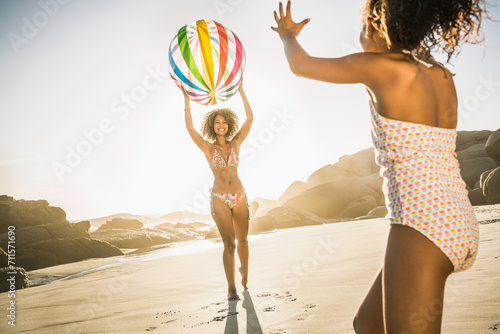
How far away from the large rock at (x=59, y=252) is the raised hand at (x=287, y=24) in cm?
1229

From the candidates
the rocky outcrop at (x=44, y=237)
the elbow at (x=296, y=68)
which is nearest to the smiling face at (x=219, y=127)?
the elbow at (x=296, y=68)

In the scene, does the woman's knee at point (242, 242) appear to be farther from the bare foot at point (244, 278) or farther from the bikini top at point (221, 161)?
the bikini top at point (221, 161)

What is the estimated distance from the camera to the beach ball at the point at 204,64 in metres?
5.14

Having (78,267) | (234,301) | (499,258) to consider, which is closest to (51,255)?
(78,267)

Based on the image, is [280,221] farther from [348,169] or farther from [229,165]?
[348,169]

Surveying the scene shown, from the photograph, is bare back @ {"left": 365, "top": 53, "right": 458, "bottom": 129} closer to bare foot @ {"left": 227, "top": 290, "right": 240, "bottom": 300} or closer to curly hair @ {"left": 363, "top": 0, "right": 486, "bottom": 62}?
curly hair @ {"left": 363, "top": 0, "right": 486, "bottom": 62}

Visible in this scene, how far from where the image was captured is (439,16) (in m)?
→ 1.44

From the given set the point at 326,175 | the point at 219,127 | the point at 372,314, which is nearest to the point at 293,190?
the point at 326,175

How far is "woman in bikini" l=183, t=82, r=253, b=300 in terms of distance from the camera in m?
4.30

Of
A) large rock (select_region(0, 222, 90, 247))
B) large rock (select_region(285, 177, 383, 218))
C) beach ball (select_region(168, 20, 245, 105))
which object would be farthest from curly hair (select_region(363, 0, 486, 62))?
large rock (select_region(285, 177, 383, 218))

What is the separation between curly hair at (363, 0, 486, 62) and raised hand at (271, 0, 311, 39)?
35 cm

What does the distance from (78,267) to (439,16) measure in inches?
403

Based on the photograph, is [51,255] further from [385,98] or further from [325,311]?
[385,98]

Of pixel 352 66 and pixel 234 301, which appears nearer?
pixel 352 66
